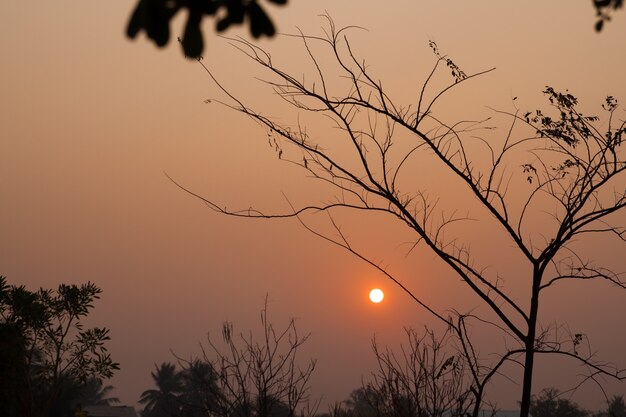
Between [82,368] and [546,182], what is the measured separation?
13288mm

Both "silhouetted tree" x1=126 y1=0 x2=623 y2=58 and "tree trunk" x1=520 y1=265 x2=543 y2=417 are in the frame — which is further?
"tree trunk" x1=520 y1=265 x2=543 y2=417

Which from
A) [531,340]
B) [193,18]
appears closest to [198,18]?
[193,18]

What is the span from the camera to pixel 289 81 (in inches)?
281

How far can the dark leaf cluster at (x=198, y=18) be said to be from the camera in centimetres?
217

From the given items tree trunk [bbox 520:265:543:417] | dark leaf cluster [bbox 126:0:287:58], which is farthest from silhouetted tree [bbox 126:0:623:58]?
tree trunk [bbox 520:265:543:417]

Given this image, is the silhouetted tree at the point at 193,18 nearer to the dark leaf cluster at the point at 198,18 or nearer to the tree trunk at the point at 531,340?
the dark leaf cluster at the point at 198,18

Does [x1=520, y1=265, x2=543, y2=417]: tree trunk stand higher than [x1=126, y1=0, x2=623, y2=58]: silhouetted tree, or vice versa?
[x1=520, y1=265, x2=543, y2=417]: tree trunk

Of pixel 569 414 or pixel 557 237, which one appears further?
pixel 569 414

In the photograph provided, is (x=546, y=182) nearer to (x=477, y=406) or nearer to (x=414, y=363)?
(x=477, y=406)

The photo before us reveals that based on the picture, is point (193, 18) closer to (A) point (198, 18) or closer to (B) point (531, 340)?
(A) point (198, 18)

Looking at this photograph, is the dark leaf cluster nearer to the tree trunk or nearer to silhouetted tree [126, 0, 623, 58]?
silhouetted tree [126, 0, 623, 58]

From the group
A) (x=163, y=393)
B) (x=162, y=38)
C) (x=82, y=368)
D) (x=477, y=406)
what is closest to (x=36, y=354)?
(x=82, y=368)

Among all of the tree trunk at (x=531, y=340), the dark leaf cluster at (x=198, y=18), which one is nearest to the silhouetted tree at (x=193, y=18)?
the dark leaf cluster at (x=198, y=18)

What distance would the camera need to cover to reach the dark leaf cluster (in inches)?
85.5
